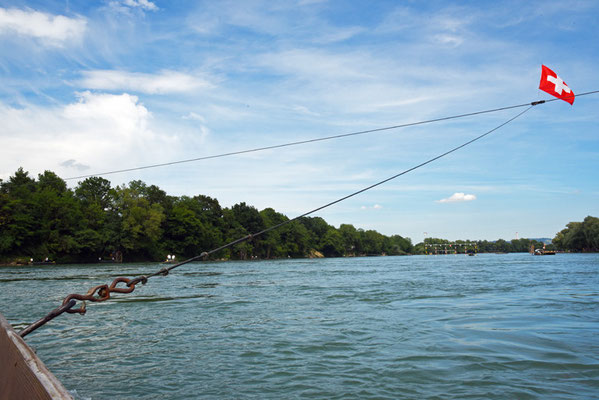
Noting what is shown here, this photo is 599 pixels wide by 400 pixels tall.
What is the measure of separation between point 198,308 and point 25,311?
196 inches

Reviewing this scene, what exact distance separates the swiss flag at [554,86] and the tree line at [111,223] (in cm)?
3533

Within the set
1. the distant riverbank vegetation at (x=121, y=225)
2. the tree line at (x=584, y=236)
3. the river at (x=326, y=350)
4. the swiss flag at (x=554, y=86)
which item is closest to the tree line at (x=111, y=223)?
the distant riverbank vegetation at (x=121, y=225)

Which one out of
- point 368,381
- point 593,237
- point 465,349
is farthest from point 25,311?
point 593,237

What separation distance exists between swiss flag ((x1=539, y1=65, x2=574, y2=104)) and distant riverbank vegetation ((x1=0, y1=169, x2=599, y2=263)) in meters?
48.6

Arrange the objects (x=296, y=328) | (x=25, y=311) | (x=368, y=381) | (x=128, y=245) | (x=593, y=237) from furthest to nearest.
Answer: (x=593, y=237)
(x=128, y=245)
(x=25, y=311)
(x=296, y=328)
(x=368, y=381)

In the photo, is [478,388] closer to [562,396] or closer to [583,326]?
[562,396]

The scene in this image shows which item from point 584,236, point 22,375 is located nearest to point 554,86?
point 22,375

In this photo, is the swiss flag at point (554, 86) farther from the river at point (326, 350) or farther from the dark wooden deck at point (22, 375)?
the dark wooden deck at point (22, 375)

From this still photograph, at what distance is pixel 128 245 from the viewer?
77.3 metres

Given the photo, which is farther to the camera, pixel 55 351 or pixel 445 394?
pixel 55 351

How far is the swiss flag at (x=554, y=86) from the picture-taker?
27.8ft

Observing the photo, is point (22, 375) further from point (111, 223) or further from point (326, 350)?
point (111, 223)

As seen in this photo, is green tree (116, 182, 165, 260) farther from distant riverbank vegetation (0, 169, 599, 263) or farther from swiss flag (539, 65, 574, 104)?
swiss flag (539, 65, 574, 104)

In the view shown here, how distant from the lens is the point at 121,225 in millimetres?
77938
